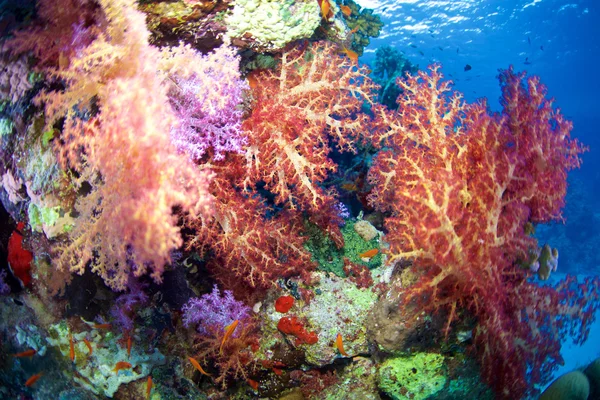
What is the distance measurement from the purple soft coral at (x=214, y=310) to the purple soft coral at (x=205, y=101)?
193 cm

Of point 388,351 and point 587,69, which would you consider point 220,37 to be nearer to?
point 388,351

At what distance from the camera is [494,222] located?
3.04 metres

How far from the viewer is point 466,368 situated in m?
3.67

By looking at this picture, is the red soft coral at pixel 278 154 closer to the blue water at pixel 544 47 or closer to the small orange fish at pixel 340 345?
the small orange fish at pixel 340 345

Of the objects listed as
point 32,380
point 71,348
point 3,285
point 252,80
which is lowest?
point 32,380

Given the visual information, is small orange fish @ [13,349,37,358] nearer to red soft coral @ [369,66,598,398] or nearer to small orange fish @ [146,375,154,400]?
small orange fish @ [146,375,154,400]

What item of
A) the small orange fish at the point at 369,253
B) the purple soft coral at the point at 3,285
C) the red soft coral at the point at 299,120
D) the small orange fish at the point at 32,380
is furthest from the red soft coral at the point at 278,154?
the small orange fish at the point at 32,380

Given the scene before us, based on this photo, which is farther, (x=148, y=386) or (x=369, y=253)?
(x=369, y=253)

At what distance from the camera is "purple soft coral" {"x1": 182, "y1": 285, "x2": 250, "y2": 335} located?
4.00 metres

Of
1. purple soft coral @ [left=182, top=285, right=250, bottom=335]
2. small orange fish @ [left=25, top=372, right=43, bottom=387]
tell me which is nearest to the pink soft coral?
purple soft coral @ [left=182, top=285, right=250, bottom=335]

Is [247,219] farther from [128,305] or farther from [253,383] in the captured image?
[253,383]

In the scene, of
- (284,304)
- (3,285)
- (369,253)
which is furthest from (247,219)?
(3,285)

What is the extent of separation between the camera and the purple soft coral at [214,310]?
4.00 meters

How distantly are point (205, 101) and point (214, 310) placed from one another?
265 centimetres
